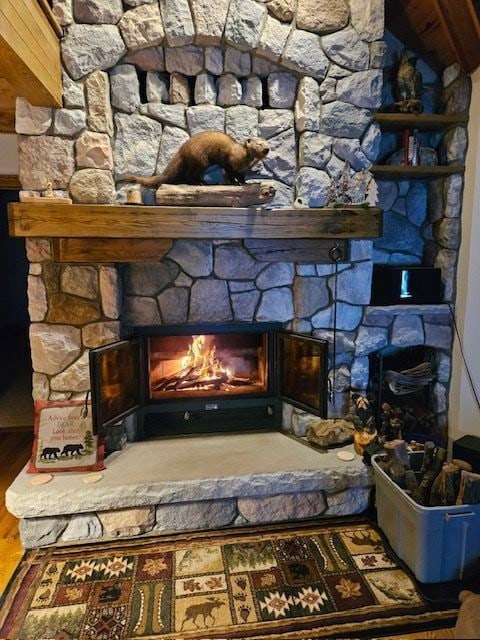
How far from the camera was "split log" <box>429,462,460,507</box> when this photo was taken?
192cm

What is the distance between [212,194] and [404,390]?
1.72 m

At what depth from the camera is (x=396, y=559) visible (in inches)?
79.4

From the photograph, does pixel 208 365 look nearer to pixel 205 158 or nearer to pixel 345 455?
pixel 345 455

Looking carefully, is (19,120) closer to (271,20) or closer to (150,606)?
(271,20)

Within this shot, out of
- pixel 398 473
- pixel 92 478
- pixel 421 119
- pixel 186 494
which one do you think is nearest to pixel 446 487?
pixel 398 473

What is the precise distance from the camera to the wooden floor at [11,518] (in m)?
1.66

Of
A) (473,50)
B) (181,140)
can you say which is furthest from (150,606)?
(473,50)

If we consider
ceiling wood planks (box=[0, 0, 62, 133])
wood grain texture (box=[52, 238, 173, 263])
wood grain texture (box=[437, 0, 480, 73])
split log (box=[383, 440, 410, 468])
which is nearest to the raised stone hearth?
split log (box=[383, 440, 410, 468])

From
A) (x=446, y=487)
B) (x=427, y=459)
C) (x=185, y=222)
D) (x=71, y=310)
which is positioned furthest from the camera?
(x=71, y=310)

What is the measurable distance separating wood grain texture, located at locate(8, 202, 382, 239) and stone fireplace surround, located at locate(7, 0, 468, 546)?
18cm

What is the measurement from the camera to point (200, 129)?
242 cm

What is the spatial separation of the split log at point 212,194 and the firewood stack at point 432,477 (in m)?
1.46

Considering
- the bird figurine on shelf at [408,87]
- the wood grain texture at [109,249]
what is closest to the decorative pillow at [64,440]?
the wood grain texture at [109,249]

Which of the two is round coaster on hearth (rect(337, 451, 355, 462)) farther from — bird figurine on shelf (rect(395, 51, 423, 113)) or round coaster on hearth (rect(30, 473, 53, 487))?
bird figurine on shelf (rect(395, 51, 423, 113))
